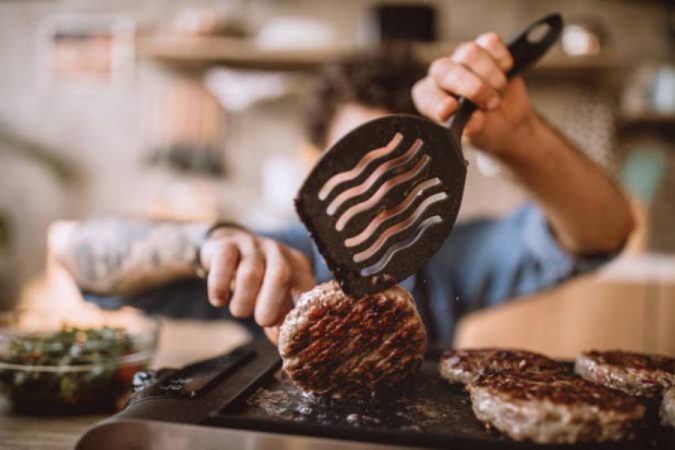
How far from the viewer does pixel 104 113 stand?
163 inches

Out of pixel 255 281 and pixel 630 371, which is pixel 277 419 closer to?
pixel 255 281

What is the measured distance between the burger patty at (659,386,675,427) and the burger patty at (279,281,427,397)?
1.09 feet

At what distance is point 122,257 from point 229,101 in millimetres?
2342

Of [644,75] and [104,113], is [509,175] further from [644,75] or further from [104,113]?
[104,113]

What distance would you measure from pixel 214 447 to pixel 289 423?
9 cm

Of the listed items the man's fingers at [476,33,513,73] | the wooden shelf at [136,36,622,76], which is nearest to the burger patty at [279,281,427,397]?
the man's fingers at [476,33,513,73]

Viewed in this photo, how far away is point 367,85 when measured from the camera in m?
2.08

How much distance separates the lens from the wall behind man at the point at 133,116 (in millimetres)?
3875

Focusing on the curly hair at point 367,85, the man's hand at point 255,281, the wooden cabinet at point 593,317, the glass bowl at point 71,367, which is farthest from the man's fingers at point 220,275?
the wooden cabinet at point 593,317

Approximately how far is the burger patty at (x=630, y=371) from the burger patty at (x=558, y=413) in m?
0.16

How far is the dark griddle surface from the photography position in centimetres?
69

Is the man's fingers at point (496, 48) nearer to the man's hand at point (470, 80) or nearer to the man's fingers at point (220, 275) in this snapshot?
the man's hand at point (470, 80)

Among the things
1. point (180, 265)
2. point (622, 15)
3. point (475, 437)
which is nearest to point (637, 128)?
point (622, 15)

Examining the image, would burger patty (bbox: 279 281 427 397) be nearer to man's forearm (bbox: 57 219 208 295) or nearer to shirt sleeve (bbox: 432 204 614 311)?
man's forearm (bbox: 57 219 208 295)
